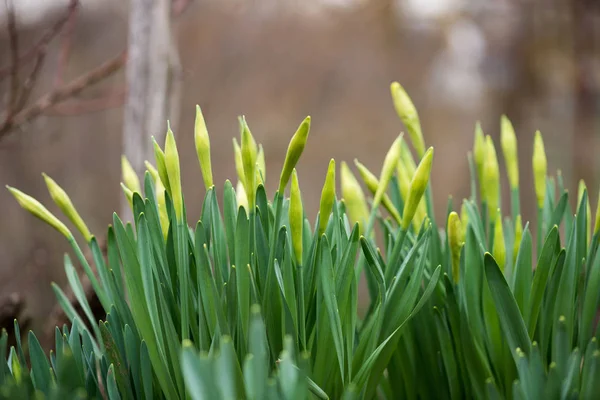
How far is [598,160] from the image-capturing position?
10.4 ft

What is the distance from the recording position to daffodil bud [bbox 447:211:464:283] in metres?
0.54

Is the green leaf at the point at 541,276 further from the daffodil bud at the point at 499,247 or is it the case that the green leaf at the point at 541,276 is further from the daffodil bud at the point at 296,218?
the daffodil bud at the point at 296,218

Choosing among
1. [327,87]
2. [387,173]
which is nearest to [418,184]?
[387,173]

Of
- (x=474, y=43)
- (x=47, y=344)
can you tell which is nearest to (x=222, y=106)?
(x=474, y=43)

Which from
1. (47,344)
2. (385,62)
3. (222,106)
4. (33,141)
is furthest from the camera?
(385,62)

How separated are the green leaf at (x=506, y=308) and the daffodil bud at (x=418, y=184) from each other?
0.10m

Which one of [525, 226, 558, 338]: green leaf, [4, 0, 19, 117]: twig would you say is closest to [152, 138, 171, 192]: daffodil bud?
[525, 226, 558, 338]: green leaf

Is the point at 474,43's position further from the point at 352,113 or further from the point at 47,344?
the point at 47,344

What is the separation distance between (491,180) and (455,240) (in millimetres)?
133

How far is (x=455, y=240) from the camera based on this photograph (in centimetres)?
55

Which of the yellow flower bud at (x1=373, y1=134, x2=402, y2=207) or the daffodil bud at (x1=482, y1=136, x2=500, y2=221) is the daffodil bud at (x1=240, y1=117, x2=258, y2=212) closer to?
the yellow flower bud at (x1=373, y1=134, x2=402, y2=207)

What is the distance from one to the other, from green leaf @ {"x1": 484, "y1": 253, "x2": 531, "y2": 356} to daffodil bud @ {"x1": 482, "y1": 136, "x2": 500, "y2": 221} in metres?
0.20

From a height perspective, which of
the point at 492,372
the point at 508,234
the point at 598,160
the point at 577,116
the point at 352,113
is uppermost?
the point at 352,113

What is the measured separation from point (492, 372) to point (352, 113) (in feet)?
9.31
